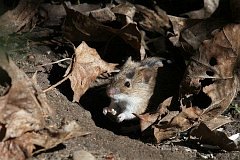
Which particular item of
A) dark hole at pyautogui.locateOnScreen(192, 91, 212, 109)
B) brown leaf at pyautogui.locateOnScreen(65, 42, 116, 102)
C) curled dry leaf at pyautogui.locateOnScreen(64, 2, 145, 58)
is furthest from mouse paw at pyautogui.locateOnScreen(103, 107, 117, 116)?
dark hole at pyautogui.locateOnScreen(192, 91, 212, 109)

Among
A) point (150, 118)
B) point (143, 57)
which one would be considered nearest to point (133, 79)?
point (143, 57)

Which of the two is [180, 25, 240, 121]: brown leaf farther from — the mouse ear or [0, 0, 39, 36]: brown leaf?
[0, 0, 39, 36]: brown leaf

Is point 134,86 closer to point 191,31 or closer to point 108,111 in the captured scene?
point 108,111

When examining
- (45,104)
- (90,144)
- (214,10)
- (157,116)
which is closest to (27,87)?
(45,104)

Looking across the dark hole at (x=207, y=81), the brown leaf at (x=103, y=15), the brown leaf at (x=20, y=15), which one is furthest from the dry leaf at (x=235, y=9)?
the brown leaf at (x=20, y=15)

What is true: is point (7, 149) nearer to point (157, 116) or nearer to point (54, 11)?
point (157, 116)

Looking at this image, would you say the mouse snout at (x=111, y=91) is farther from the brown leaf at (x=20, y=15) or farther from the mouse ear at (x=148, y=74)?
the brown leaf at (x=20, y=15)
